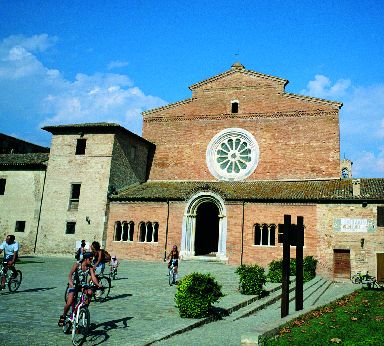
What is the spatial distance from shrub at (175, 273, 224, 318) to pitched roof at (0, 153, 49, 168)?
75.4ft

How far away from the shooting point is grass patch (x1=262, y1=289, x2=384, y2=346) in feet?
24.2

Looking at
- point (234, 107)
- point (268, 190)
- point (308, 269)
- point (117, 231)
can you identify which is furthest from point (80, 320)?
point (234, 107)

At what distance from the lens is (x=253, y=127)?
3130cm

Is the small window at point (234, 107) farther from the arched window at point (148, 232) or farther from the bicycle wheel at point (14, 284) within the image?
the bicycle wheel at point (14, 284)

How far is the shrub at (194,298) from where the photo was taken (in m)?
10.3

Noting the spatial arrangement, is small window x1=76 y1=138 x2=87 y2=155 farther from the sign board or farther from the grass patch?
the grass patch

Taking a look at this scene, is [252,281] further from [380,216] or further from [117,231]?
[117,231]

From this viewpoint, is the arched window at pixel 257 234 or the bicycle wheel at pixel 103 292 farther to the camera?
the arched window at pixel 257 234

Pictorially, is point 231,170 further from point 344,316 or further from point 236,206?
point 344,316

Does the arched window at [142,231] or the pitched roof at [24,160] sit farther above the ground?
the pitched roof at [24,160]

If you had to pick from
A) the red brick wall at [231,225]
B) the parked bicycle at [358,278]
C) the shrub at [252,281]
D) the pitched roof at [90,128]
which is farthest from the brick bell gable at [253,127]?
the shrub at [252,281]

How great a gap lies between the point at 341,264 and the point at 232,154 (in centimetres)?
1246

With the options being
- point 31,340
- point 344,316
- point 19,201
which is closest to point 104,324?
point 31,340

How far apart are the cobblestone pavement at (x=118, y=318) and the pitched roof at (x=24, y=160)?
15723 millimetres
